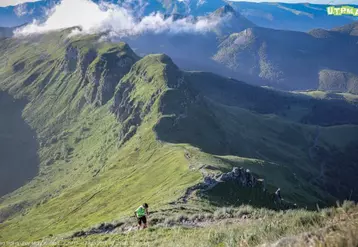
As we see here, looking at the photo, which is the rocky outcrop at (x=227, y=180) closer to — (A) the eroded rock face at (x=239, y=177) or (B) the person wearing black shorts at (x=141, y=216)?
(A) the eroded rock face at (x=239, y=177)

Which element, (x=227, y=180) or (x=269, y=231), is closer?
(x=269, y=231)

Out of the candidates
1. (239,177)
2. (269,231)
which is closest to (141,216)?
(269,231)

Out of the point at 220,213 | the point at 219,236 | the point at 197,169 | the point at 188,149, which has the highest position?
the point at 219,236

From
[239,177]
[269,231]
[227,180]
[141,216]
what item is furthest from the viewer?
[239,177]

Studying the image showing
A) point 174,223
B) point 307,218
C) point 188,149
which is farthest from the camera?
point 188,149

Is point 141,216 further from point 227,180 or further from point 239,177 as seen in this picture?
point 239,177

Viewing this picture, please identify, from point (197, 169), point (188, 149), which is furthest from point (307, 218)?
point (188, 149)

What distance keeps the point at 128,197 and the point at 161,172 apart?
14.4m

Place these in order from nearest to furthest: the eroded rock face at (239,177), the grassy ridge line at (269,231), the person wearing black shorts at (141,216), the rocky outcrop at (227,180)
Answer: the grassy ridge line at (269,231), the person wearing black shorts at (141,216), the rocky outcrop at (227,180), the eroded rock face at (239,177)

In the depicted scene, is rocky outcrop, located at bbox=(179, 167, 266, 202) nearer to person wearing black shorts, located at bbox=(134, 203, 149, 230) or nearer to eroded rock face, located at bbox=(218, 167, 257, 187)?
eroded rock face, located at bbox=(218, 167, 257, 187)

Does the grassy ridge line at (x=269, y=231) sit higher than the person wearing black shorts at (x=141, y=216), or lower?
higher

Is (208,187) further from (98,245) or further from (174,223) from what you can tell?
(98,245)

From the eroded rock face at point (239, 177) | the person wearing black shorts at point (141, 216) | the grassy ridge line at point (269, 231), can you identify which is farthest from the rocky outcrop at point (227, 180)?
the person wearing black shorts at point (141, 216)

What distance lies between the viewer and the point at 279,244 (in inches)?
503
